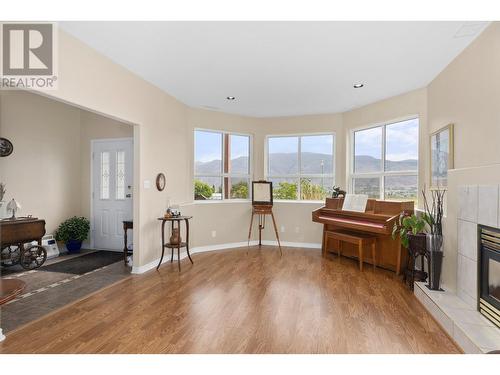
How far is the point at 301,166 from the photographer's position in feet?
18.6

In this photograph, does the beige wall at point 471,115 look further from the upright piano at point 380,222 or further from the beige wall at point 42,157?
the beige wall at point 42,157

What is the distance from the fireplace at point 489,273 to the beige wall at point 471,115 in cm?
47

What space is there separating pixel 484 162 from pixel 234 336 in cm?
280

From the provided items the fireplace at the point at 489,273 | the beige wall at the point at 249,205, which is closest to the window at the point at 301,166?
the beige wall at the point at 249,205

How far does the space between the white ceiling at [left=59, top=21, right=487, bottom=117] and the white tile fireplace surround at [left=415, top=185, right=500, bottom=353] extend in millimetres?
1554

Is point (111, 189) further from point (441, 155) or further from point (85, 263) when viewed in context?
point (441, 155)

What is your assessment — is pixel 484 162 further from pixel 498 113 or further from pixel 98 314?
pixel 98 314

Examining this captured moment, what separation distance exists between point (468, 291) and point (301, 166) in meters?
3.58

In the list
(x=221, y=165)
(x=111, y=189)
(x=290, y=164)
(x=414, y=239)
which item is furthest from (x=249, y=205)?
(x=414, y=239)

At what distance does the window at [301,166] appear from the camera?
5.54 meters

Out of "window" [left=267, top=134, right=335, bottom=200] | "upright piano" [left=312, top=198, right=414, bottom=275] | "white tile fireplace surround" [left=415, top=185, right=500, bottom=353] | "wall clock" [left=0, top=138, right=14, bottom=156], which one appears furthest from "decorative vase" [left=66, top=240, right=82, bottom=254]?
"white tile fireplace surround" [left=415, top=185, right=500, bottom=353]
